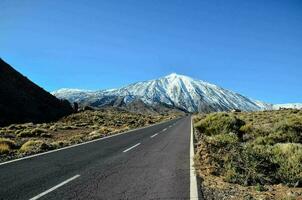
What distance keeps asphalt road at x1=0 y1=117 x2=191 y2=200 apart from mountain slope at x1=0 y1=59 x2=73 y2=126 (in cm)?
4091

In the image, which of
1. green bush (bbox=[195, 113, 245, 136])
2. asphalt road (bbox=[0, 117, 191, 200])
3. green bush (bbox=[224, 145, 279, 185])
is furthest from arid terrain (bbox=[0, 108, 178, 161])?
green bush (bbox=[224, 145, 279, 185])

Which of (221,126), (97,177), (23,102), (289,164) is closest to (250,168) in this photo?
(289,164)

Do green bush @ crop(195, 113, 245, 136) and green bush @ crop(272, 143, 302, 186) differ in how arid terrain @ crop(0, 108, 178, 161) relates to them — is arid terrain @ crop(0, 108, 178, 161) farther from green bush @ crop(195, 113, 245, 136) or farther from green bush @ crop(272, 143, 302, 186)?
green bush @ crop(272, 143, 302, 186)

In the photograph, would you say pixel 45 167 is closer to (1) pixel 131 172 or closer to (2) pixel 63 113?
(1) pixel 131 172

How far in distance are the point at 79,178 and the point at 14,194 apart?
208 centimetres

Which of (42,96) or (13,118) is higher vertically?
(42,96)

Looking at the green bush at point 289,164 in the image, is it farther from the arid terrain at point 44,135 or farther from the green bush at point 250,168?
the arid terrain at point 44,135

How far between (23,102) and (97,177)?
5693 centimetres

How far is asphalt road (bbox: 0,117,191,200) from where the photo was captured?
25.8 ft

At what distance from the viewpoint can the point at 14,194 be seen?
7.68 m

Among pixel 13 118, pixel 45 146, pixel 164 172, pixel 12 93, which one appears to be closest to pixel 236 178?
pixel 164 172

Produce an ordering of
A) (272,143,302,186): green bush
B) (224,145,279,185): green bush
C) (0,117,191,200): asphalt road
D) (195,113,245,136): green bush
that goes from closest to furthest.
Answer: (0,117,191,200): asphalt road, (272,143,302,186): green bush, (224,145,279,185): green bush, (195,113,245,136): green bush

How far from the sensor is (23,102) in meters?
62.9

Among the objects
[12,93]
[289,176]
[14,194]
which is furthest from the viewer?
[12,93]
